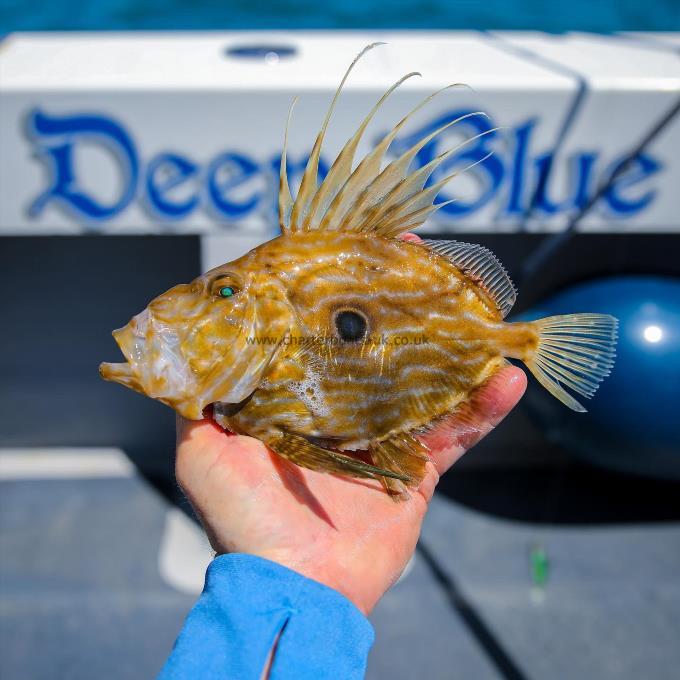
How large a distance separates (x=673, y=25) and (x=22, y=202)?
9.97 meters

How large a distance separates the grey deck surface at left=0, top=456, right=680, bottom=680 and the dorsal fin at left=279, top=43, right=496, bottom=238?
8.73ft

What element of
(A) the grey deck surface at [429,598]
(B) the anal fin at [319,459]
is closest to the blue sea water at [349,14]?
(A) the grey deck surface at [429,598]

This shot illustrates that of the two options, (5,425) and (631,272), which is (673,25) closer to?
(631,272)

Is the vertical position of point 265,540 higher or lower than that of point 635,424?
higher

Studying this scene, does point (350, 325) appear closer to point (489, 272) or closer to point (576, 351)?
point (489, 272)

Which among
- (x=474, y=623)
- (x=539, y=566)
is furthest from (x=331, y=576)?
(x=539, y=566)

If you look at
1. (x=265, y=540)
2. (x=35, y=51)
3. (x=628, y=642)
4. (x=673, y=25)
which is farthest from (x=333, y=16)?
(x=265, y=540)

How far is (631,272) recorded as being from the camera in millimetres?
4562

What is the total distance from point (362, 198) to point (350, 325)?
360mm

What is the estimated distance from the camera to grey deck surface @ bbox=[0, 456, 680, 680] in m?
3.74

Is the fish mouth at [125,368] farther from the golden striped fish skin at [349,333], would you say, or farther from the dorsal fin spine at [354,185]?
the dorsal fin spine at [354,185]

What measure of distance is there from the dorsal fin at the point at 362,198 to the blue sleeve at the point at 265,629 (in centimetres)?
94

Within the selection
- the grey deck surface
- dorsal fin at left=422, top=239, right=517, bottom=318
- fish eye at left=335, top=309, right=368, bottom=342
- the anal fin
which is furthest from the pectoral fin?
the grey deck surface

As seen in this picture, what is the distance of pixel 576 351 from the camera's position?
2111 millimetres
